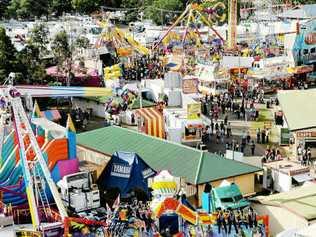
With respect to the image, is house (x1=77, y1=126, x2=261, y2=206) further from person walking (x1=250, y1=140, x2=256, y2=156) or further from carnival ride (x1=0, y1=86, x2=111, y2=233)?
person walking (x1=250, y1=140, x2=256, y2=156)

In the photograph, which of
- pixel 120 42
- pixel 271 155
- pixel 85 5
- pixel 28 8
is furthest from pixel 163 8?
pixel 271 155

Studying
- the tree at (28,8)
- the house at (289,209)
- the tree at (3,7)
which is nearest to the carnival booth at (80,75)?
the house at (289,209)

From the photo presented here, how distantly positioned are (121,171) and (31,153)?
8.12 feet

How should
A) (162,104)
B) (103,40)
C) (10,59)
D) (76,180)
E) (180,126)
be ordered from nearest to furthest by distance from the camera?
(76,180)
(180,126)
(162,104)
(10,59)
(103,40)

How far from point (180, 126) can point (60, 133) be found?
7.34m

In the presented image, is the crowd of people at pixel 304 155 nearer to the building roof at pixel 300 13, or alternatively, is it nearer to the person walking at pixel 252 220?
the person walking at pixel 252 220

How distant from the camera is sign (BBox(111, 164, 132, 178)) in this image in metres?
18.2

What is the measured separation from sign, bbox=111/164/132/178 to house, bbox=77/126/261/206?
4.28 feet

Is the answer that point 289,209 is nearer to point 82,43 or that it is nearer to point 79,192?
point 79,192

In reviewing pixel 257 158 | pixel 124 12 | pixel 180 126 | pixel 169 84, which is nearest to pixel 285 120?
pixel 257 158

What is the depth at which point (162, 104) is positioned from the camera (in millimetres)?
28953

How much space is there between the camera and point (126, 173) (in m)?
18.2

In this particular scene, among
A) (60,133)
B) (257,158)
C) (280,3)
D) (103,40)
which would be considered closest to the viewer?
(60,133)

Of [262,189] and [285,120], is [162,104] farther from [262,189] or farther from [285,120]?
[262,189]
